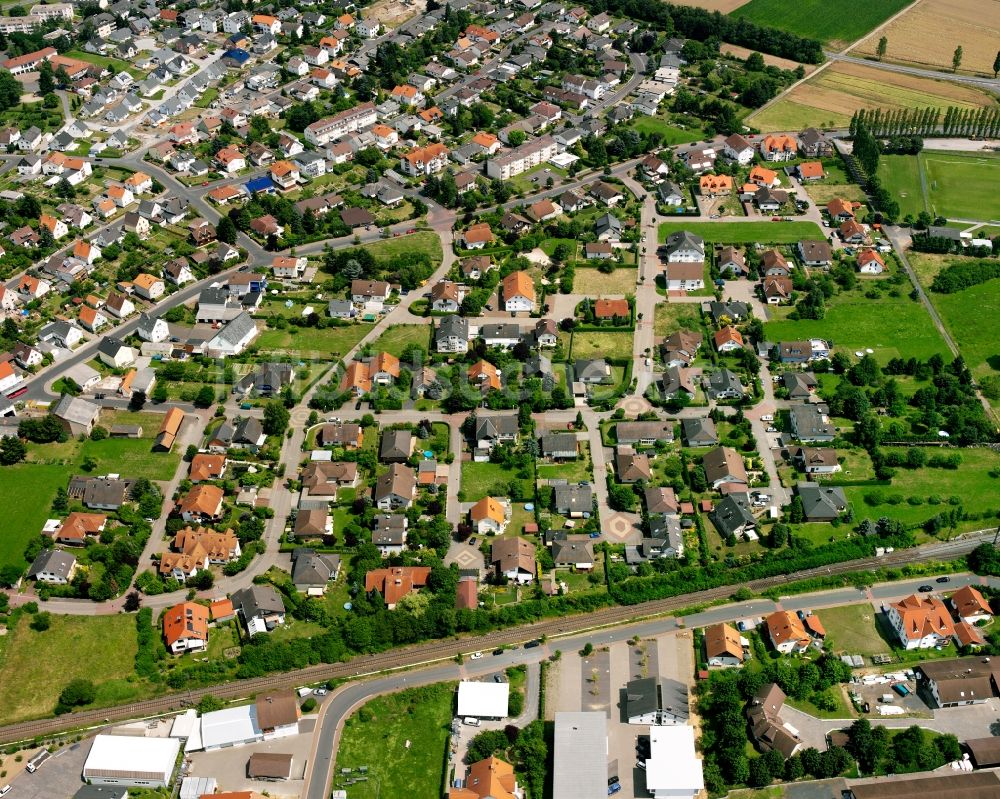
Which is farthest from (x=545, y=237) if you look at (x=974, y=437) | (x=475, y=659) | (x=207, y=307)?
(x=475, y=659)

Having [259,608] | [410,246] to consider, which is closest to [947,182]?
[410,246]

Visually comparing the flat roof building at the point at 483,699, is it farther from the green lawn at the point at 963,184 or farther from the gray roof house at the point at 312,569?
the green lawn at the point at 963,184

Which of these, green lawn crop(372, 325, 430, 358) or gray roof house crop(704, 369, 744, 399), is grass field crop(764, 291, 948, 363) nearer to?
gray roof house crop(704, 369, 744, 399)

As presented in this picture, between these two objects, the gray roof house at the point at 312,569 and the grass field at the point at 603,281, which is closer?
the gray roof house at the point at 312,569

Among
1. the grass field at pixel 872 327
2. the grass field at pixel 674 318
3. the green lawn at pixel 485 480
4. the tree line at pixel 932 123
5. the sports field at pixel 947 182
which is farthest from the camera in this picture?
the tree line at pixel 932 123

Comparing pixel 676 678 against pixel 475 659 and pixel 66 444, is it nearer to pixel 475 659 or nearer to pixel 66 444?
pixel 475 659

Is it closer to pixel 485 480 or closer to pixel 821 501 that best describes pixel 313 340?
pixel 485 480

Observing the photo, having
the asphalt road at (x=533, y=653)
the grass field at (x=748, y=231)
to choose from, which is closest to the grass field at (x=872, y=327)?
the grass field at (x=748, y=231)
